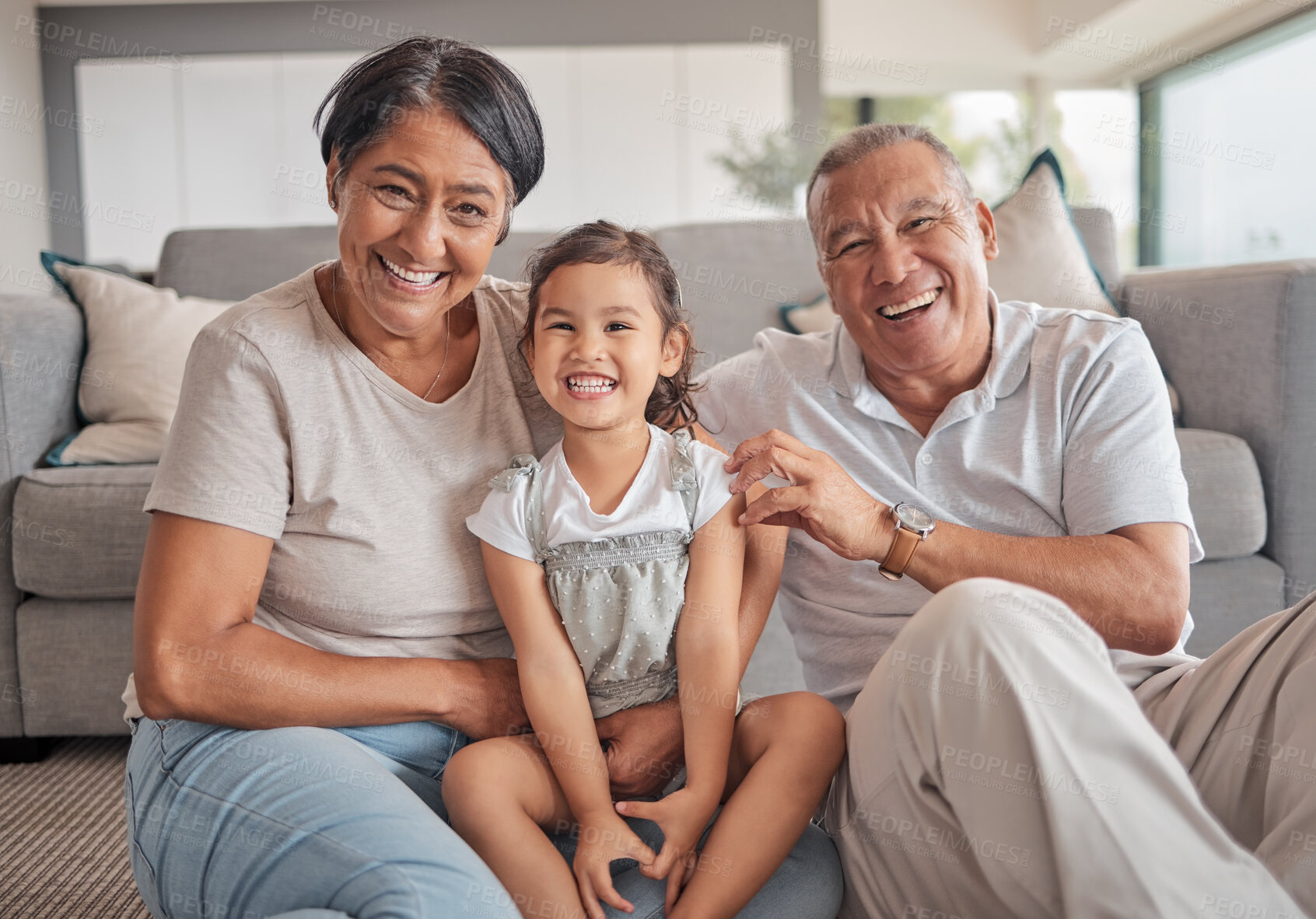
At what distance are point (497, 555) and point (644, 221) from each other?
5460 mm

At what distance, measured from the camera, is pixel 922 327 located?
130 cm

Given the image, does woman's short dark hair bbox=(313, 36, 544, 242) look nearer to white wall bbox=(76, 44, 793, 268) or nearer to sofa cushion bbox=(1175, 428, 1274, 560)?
sofa cushion bbox=(1175, 428, 1274, 560)

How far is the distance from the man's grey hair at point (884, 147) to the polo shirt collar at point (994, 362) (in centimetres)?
16

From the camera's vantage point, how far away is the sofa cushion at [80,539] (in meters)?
1.89

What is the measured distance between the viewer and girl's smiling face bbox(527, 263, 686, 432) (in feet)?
3.67

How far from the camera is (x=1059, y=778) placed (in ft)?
2.70

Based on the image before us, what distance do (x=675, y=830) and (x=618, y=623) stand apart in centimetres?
23

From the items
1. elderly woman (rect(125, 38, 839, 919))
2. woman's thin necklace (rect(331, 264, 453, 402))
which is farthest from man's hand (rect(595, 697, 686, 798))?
woman's thin necklace (rect(331, 264, 453, 402))

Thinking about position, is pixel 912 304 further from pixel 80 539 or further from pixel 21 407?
pixel 21 407

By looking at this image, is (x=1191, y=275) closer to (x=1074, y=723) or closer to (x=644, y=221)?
(x=1074, y=723)

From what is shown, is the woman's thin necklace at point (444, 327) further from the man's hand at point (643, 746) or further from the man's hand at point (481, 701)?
the man's hand at point (643, 746)

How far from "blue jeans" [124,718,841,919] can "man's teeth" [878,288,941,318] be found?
66 cm

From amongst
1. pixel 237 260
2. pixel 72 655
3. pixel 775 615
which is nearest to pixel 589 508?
pixel 775 615

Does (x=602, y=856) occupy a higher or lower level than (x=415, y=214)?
lower
